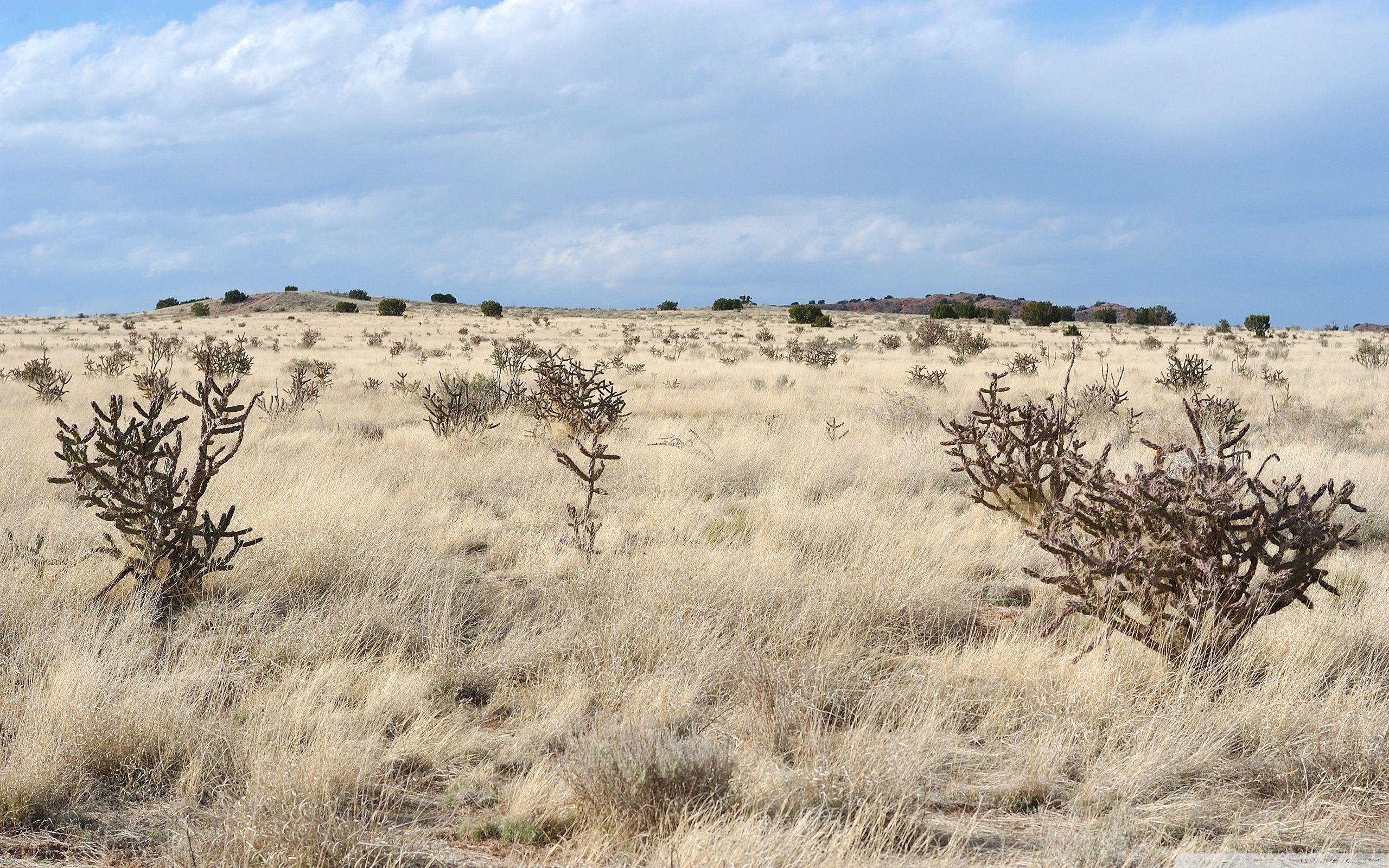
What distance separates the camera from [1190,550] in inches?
163

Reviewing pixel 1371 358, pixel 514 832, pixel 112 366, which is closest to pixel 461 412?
pixel 514 832

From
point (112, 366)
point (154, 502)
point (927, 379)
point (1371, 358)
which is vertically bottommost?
point (154, 502)

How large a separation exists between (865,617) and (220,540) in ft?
14.5

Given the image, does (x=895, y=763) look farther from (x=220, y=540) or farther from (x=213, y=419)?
(x=220, y=540)

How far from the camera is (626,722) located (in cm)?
356

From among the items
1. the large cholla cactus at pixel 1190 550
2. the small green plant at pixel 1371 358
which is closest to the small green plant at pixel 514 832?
the large cholla cactus at pixel 1190 550

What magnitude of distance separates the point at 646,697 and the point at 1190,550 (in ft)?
8.33

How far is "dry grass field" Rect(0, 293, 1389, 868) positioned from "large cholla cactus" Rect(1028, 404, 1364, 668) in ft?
0.71

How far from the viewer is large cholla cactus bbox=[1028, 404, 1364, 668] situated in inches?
158

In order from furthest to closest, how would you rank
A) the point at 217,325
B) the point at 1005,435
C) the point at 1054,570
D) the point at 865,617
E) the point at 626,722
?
the point at 217,325 < the point at 1005,435 < the point at 1054,570 < the point at 865,617 < the point at 626,722

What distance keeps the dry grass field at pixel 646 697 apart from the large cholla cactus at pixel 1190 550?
215mm

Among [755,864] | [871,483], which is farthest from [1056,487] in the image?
[755,864]

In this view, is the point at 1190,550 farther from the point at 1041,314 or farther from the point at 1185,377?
the point at 1041,314

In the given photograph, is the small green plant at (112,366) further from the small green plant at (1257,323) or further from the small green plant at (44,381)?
the small green plant at (1257,323)
